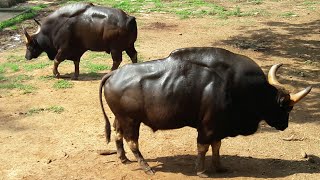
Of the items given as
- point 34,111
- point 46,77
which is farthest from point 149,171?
point 46,77

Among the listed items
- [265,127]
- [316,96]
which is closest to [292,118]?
[265,127]

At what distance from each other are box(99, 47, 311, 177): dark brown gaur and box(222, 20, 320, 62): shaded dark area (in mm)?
6835

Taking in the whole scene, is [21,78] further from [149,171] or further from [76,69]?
[149,171]

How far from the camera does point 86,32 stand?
11070 millimetres

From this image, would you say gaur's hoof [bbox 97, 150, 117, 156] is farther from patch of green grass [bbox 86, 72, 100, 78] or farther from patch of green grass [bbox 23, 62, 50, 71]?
patch of green grass [bbox 23, 62, 50, 71]

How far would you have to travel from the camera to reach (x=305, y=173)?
22.3 feet

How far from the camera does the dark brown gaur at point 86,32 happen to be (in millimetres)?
10836

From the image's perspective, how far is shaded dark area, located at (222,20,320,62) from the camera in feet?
44.4

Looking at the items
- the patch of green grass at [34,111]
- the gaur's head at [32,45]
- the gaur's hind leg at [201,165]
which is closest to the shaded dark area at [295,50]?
the gaur's hind leg at [201,165]

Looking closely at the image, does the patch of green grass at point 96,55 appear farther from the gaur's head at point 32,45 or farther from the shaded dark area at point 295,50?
the shaded dark area at point 295,50

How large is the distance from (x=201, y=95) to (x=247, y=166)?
147cm

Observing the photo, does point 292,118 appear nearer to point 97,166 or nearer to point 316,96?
point 316,96

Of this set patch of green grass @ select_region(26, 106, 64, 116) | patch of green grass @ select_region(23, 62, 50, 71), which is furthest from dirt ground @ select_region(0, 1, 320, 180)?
patch of green grass @ select_region(23, 62, 50, 71)

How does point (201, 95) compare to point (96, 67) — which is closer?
point (201, 95)
